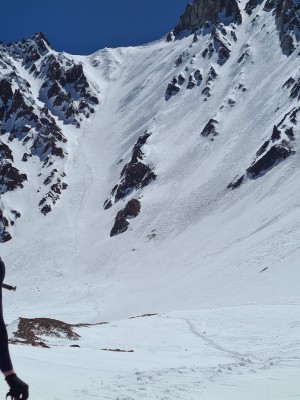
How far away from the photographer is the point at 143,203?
97.6 metres

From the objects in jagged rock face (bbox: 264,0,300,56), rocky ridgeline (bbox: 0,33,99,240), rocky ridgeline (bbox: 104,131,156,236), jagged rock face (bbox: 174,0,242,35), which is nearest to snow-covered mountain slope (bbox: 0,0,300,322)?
rocky ridgeline (bbox: 104,131,156,236)

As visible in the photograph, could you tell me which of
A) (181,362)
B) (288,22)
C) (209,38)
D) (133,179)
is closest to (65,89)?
(209,38)

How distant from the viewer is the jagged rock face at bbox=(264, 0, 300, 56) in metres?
127

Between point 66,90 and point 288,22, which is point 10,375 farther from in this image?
point 66,90

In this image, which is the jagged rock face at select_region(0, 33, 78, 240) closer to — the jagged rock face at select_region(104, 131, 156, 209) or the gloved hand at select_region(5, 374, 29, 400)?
the jagged rock face at select_region(104, 131, 156, 209)

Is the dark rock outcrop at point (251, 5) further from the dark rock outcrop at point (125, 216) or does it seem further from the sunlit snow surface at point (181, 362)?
the sunlit snow surface at point (181, 362)

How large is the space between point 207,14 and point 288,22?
4830 centimetres

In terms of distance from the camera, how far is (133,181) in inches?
4345

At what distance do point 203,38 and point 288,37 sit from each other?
42.5 metres

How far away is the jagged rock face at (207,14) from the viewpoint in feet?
546

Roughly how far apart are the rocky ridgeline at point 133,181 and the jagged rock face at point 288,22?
145 feet

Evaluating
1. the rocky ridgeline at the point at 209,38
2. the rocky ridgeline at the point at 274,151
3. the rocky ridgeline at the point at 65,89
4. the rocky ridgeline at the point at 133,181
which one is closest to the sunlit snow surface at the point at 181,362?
the rocky ridgeline at the point at 274,151

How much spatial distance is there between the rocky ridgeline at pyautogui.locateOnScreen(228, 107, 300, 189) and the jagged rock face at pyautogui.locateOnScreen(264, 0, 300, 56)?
45.5m

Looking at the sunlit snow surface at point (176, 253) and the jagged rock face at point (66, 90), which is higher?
the jagged rock face at point (66, 90)
